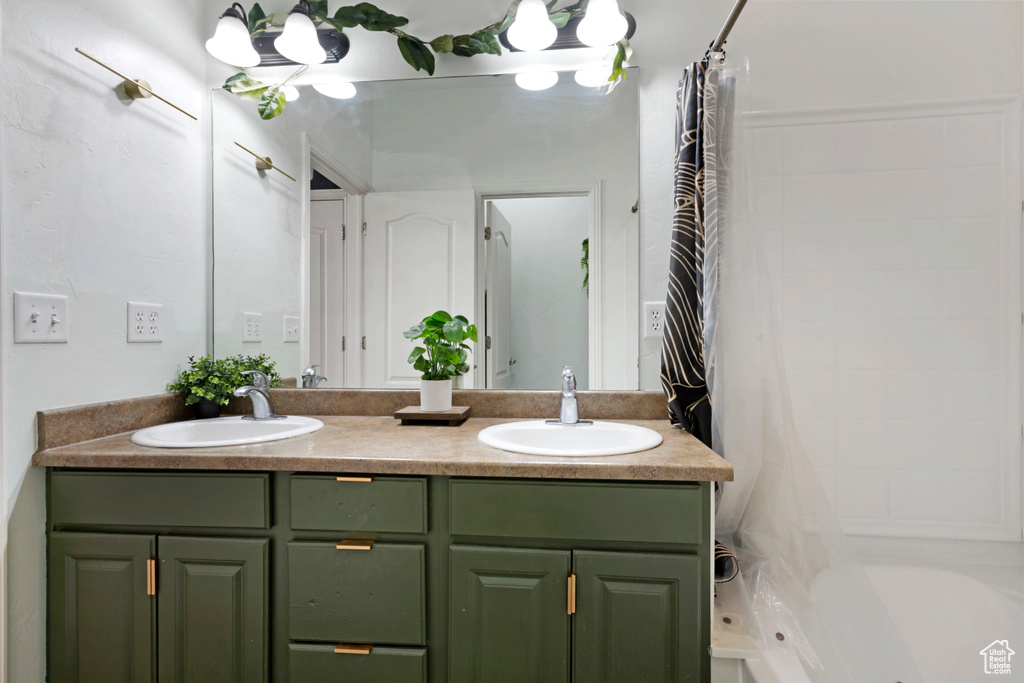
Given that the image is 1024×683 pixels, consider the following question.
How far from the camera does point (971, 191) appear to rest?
4.52ft

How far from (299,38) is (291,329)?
931mm

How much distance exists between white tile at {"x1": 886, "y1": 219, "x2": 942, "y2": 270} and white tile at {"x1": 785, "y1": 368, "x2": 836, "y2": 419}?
389 millimetres

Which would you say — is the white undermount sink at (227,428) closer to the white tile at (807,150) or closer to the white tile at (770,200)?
the white tile at (770,200)

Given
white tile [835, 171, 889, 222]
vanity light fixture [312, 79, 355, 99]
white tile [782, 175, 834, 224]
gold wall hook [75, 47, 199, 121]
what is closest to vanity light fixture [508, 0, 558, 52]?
vanity light fixture [312, 79, 355, 99]

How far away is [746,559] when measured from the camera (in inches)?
→ 46.7

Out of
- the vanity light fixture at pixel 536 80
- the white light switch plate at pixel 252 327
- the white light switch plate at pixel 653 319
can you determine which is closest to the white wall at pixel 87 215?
the white light switch plate at pixel 252 327

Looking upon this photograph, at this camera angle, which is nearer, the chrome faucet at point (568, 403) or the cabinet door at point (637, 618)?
the cabinet door at point (637, 618)

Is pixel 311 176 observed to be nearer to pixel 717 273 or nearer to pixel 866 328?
pixel 717 273

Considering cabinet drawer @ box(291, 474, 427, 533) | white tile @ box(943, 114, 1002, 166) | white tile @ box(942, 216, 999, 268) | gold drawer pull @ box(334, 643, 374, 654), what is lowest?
gold drawer pull @ box(334, 643, 374, 654)

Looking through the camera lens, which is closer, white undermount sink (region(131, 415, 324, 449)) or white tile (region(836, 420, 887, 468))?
white undermount sink (region(131, 415, 324, 449))

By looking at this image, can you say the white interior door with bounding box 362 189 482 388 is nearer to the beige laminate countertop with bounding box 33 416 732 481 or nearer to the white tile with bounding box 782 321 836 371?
the beige laminate countertop with bounding box 33 416 732 481

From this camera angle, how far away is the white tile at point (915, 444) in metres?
1.42

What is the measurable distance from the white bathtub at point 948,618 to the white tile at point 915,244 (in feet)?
2.95

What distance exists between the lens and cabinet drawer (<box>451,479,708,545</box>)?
99 centimetres
